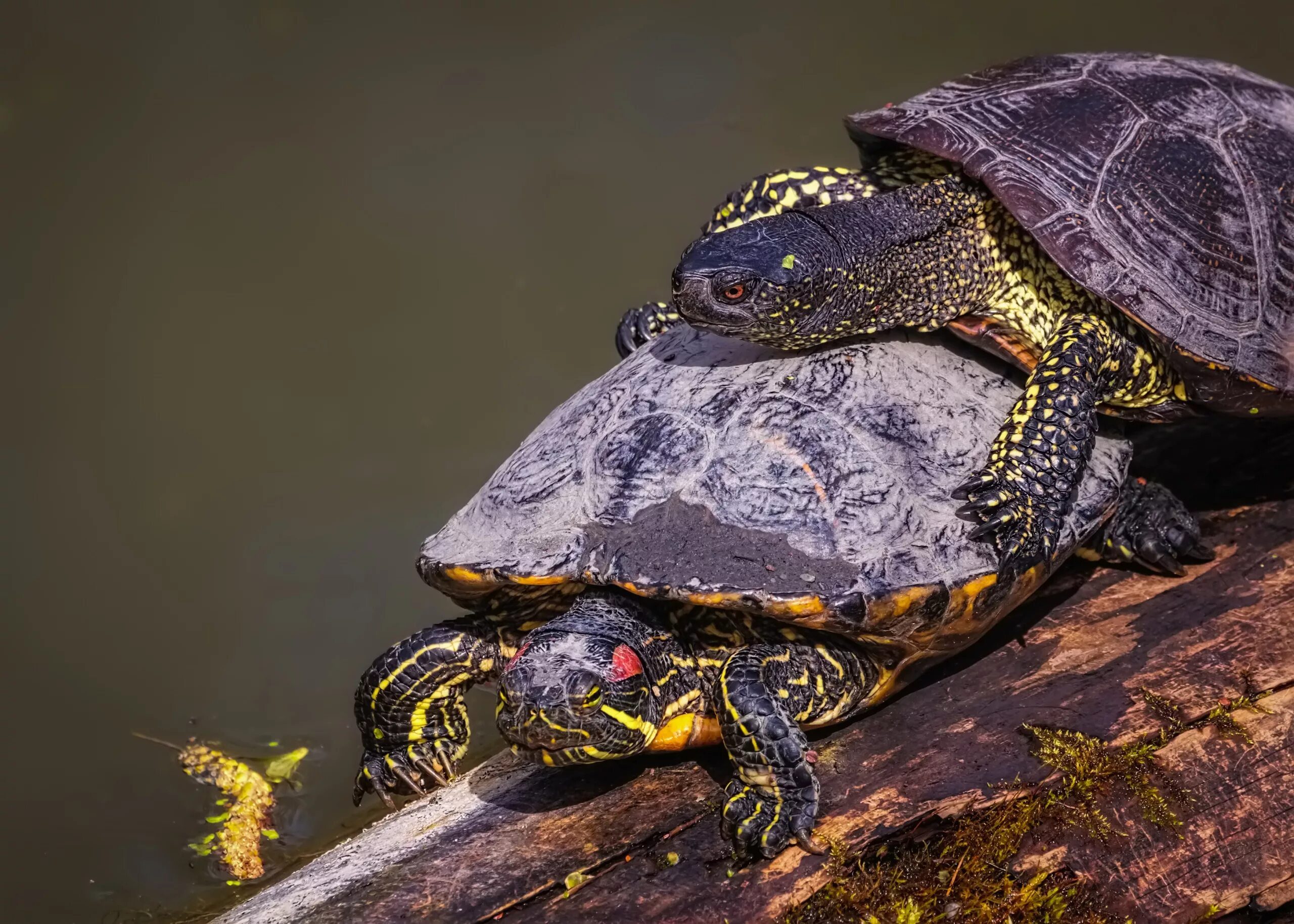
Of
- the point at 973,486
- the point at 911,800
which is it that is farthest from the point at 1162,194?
the point at 911,800

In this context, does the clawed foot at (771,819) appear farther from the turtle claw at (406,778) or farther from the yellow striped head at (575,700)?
the turtle claw at (406,778)

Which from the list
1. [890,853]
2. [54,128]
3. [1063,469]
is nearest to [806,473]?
[1063,469]

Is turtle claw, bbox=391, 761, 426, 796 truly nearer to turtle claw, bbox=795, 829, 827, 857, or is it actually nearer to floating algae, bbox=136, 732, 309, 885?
floating algae, bbox=136, 732, 309, 885

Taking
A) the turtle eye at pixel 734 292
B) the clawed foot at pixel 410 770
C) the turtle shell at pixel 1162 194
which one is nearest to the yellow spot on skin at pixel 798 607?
the turtle eye at pixel 734 292

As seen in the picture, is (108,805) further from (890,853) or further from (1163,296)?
(1163,296)

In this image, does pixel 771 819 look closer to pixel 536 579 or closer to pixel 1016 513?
pixel 536 579

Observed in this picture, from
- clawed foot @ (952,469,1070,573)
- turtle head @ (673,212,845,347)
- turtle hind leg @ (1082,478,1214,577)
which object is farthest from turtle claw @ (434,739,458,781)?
turtle hind leg @ (1082,478,1214,577)
